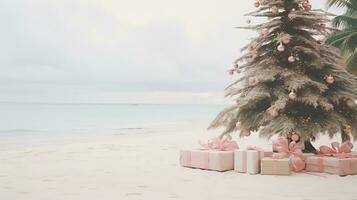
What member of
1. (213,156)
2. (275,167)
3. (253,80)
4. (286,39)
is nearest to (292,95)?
(253,80)

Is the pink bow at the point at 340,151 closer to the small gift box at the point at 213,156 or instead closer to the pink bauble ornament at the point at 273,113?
the pink bauble ornament at the point at 273,113

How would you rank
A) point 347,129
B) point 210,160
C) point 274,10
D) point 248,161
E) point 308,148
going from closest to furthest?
point 248,161 < point 210,160 < point 347,129 < point 274,10 < point 308,148

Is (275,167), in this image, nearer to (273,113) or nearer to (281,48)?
(273,113)

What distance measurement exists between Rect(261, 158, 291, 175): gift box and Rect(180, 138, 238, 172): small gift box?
621 millimetres

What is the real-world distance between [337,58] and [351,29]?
352 inches

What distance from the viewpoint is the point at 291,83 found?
6969 millimetres

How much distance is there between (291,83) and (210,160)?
1.94 m

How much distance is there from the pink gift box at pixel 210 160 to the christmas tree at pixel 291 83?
79cm

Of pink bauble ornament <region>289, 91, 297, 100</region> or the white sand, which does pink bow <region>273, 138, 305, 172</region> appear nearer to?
the white sand

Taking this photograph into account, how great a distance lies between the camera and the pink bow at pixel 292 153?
6.49m

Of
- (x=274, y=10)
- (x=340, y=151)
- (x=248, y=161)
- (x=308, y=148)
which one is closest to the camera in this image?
→ (x=248, y=161)

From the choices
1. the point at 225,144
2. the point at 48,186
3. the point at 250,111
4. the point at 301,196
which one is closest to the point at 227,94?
the point at 250,111

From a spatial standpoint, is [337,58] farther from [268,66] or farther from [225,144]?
[225,144]

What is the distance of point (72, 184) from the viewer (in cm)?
560
